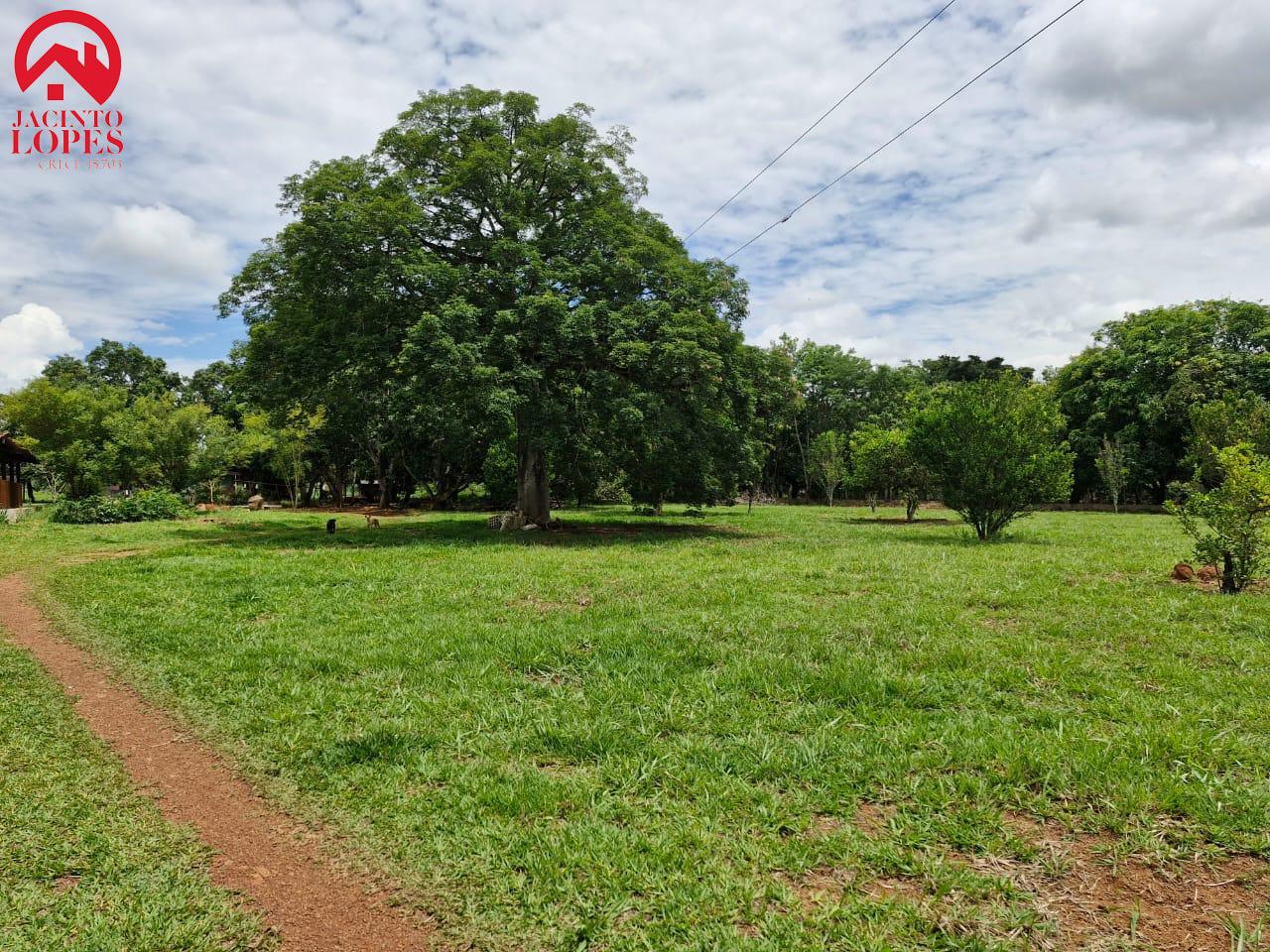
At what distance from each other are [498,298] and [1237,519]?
1280 cm

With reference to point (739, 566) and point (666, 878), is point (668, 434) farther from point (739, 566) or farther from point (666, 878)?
point (666, 878)

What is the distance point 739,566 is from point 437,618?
4928 millimetres

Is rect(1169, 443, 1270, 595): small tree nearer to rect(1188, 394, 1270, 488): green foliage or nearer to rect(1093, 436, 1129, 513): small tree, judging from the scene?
rect(1188, 394, 1270, 488): green foliage

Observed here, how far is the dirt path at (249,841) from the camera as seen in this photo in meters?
2.51

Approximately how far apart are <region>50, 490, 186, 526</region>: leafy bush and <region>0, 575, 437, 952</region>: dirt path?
18.2 metres

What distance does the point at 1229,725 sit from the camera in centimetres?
393

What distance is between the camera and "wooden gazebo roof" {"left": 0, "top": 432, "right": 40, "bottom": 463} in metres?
23.4

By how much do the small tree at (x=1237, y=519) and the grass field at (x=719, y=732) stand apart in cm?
67

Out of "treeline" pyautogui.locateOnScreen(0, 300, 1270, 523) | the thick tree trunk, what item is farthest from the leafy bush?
the thick tree trunk

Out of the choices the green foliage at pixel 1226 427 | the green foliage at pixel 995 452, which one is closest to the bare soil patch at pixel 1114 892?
the green foliage at pixel 995 452

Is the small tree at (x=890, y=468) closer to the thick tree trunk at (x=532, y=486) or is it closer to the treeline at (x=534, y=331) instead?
the treeline at (x=534, y=331)

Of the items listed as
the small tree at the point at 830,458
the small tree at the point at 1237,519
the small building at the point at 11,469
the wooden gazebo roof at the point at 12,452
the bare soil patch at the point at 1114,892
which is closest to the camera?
the bare soil patch at the point at 1114,892

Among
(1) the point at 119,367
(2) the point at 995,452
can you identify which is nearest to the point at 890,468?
(2) the point at 995,452

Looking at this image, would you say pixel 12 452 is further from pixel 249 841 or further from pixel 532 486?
pixel 249 841
